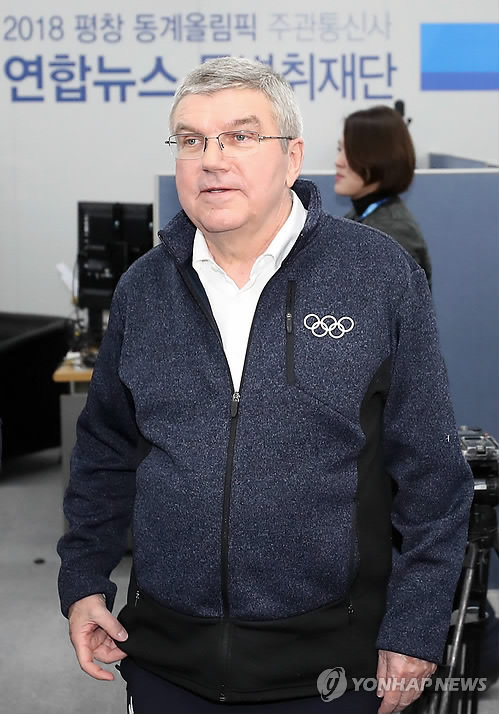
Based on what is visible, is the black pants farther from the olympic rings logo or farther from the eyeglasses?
the eyeglasses

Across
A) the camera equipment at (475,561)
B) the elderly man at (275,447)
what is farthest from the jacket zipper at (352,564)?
the camera equipment at (475,561)

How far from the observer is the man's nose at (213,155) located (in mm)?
1510

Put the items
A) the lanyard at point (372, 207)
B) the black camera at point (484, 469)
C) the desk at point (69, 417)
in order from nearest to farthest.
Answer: the black camera at point (484, 469) → the lanyard at point (372, 207) → the desk at point (69, 417)

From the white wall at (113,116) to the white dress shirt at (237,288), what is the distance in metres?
5.46

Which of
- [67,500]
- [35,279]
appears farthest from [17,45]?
A: [67,500]

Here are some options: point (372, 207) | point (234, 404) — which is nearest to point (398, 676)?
point (234, 404)

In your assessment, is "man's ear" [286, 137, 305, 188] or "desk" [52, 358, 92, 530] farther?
"desk" [52, 358, 92, 530]

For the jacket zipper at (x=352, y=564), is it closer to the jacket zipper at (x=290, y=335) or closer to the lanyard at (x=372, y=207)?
the jacket zipper at (x=290, y=335)

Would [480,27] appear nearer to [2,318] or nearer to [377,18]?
[377,18]

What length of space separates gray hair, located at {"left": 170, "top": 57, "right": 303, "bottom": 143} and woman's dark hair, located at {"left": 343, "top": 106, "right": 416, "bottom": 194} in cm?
194

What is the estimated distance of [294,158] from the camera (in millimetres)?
1624

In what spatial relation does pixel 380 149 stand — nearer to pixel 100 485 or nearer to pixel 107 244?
pixel 107 244

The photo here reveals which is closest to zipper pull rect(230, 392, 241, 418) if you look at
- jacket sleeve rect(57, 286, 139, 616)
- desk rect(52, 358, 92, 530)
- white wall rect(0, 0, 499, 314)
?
jacket sleeve rect(57, 286, 139, 616)

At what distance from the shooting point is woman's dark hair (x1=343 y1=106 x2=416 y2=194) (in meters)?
3.48
